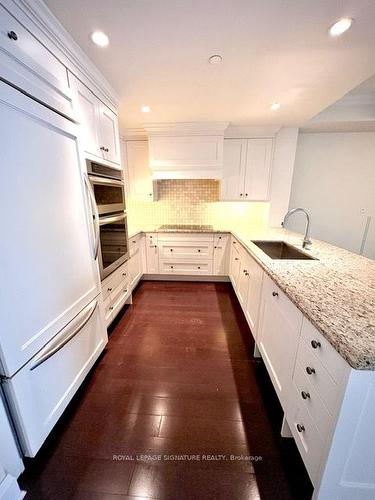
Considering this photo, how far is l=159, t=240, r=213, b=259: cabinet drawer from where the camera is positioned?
2.94 meters

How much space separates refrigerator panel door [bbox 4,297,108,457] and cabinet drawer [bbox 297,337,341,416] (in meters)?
1.24

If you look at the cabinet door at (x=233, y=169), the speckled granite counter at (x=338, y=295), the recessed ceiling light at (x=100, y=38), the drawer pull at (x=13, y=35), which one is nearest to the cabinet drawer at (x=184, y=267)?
the cabinet door at (x=233, y=169)

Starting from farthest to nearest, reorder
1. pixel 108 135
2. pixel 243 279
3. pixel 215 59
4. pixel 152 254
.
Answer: pixel 152 254
pixel 243 279
pixel 108 135
pixel 215 59

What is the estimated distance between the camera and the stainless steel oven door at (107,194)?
150 cm

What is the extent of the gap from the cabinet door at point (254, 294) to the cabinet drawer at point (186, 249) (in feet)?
3.56

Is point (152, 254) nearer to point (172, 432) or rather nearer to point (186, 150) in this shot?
point (186, 150)

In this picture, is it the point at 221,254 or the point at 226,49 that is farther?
the point at 221,254

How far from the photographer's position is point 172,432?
1133mm

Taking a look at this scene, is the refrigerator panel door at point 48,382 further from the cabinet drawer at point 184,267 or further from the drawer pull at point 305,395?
the cabinet drawer at point 184,267

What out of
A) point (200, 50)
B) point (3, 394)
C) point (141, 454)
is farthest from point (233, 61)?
point (141, 454)

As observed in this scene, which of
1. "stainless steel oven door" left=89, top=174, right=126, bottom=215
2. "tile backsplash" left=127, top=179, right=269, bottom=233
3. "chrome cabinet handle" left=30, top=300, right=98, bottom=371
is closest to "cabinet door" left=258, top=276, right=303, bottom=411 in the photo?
"chrome cabinet handle" left=30, top=300, right=98, bottom=371

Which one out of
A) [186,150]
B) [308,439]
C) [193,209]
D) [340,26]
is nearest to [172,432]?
[308,439]

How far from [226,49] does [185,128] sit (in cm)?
141

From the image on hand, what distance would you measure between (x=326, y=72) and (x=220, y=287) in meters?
2.54
